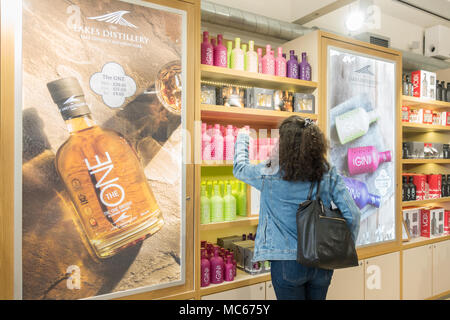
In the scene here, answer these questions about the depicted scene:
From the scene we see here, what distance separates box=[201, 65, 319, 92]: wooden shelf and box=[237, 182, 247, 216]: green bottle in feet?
2.64

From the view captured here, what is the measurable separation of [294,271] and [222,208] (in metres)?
0.81

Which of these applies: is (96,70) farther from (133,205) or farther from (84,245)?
(84,245)

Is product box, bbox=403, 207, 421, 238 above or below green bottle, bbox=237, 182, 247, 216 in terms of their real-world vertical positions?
below

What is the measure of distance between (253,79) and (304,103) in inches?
19.0

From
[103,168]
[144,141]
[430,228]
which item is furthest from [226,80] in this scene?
[430,228]

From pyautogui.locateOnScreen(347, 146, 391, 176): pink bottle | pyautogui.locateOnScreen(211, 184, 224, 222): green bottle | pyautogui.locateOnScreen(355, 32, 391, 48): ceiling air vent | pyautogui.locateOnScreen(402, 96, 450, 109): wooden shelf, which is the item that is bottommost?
pyautogui.locateOnScreen(211, 184, 224, 222): green bottle

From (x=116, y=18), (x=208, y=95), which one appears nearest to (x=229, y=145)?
(x=208, y=95)

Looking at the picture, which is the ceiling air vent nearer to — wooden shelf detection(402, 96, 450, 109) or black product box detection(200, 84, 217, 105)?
wooden shelf detection(402, 96, 450, 109)

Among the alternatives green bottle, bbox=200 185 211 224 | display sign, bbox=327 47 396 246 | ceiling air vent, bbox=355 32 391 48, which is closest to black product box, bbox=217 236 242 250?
green bottle, bbox=200 185 211 224

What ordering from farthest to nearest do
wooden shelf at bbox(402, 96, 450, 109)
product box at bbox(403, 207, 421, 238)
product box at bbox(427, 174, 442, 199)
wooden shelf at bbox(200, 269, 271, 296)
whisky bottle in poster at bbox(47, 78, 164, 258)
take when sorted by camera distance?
product box at bbox(427, 174, 442, 199) < product box at bbox(403, 207, 421, 238) < wooden shelf at bbox(402, 96, 450, 109) < wooden shelf at bbox(200, 269, 271, 296) < whisky bottle in poster at bbox(47, 78, 164, 258)

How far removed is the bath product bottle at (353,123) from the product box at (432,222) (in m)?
1.42

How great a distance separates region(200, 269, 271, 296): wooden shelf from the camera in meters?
2.24

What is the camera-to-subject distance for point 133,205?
1.96 m

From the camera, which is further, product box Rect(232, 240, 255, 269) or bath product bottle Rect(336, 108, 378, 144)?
bath product bottle Rect(336, 108, 378, 144)
